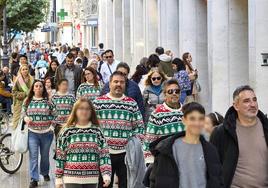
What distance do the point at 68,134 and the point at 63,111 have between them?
4.44m

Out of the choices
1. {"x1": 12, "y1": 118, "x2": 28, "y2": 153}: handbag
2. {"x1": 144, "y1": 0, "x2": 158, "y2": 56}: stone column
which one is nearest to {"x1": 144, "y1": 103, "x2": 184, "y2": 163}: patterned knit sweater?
{"x1": 12, "y1": 118, "x2": 28, "y2": 153}: handbag

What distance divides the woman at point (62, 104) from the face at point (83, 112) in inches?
166

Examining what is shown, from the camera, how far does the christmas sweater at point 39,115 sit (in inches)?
483

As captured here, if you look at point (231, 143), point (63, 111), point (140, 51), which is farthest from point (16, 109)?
point (140, 51)

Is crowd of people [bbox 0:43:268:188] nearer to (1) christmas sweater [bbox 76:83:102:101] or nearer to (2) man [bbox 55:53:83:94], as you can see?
(1) christmas sweater [bbox 76:83:102:101]

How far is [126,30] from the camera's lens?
1505 inches

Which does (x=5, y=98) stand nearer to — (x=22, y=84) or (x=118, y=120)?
(x=22, y=84)

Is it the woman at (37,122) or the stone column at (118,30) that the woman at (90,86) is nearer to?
the woman at (37,122)

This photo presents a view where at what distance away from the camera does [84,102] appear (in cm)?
846

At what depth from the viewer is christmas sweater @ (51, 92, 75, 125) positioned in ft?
41.8

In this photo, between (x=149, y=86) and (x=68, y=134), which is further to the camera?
(x=149, y=86)

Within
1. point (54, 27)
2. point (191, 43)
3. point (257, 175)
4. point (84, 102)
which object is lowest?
point (257, 175)

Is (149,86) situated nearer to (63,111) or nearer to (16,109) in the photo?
(63,111)

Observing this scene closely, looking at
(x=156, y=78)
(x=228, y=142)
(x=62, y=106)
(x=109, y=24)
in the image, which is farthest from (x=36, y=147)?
(x=109, y=24)
